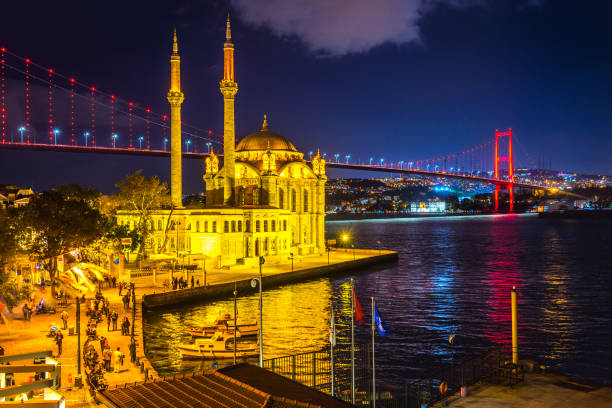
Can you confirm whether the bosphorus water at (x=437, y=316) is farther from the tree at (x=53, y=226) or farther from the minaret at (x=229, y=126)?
the minaret at (x=229, y=126)

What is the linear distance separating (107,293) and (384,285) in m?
18.3

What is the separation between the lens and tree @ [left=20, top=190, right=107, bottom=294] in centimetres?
2681

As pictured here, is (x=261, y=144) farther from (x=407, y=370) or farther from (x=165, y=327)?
(x=407, y=370)

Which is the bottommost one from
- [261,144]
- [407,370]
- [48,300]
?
[407,370]

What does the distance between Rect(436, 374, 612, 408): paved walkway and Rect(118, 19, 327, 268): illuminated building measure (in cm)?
2839

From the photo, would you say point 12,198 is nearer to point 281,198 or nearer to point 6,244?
point 281,198

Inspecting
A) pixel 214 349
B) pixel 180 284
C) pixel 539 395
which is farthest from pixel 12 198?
pixel 539 395

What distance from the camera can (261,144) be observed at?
171ft

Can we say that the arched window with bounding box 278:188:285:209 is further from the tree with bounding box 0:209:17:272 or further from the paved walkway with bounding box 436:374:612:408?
the paved walkway with bounding box 436:374:612:408

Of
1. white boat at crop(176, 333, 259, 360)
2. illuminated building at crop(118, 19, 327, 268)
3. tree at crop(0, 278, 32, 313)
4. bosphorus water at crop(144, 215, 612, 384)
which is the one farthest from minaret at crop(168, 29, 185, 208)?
white boat at crop(176, 333, 259, 360)

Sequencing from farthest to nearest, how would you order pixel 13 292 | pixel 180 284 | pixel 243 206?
pixel 243 206
pixel 180 284
pixel 13 292

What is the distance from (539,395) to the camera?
12.0 metres

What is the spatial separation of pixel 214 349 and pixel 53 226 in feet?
40.0

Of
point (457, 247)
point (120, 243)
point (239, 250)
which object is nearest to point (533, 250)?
point (457, 247)
